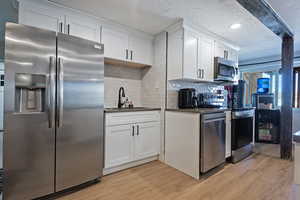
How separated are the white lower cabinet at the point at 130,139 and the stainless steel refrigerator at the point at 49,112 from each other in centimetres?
27

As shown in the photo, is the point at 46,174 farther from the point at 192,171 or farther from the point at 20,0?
the point at 20,0

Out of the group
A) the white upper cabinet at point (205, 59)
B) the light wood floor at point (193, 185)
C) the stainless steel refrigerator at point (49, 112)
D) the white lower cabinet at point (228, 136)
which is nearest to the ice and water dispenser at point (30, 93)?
the stainless steel refrigerator at point (49, 112)

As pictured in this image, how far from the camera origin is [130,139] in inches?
98.1

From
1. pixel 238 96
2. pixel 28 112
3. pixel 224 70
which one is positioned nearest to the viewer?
pixel 28 112

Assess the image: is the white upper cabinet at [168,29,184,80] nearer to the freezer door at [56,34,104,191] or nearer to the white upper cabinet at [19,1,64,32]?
the freezer door at [56,34,104,191]

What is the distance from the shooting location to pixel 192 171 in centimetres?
225

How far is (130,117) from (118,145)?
45 cm

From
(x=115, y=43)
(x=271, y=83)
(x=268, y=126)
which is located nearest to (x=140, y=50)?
(x=115, y=43)

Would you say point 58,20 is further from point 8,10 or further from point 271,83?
point 271,83

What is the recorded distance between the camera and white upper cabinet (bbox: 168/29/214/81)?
255 cm

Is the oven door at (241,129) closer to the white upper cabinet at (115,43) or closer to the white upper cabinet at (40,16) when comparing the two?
the white upper cabinet at (115,43)

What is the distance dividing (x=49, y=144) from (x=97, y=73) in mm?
958

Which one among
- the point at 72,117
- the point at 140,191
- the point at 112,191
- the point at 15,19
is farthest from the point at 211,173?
the point at 15,19

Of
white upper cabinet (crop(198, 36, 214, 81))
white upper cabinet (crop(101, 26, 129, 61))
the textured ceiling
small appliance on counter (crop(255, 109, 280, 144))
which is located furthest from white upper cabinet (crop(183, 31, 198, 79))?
small appliance on counter (crop(255, 109, 280, 144))
